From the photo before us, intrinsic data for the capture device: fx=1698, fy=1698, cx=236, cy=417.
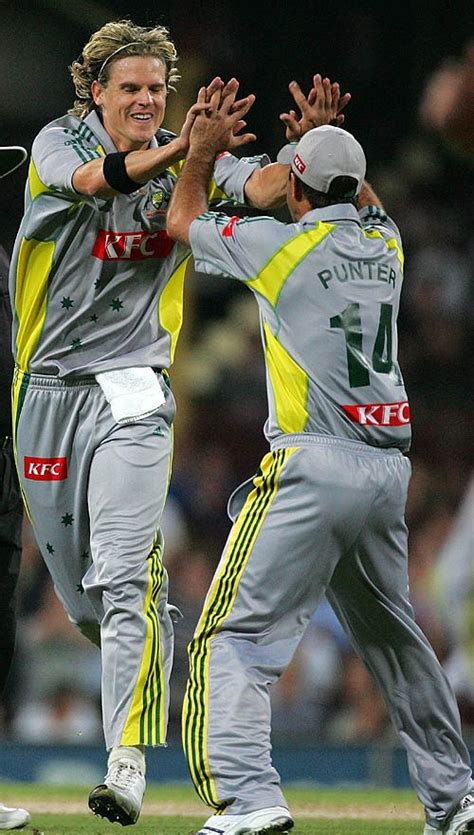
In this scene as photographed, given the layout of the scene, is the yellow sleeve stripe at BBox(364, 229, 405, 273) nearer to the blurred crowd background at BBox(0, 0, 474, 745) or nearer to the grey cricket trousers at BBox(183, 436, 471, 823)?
the grey cricket trousers at BBox(183, 436, 471, 823)

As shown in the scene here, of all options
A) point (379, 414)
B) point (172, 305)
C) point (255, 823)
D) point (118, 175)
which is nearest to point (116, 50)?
point (118, 175)

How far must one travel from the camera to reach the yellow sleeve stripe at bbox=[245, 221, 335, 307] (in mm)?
4758

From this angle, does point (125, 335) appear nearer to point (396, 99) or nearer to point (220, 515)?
point (220, 515)

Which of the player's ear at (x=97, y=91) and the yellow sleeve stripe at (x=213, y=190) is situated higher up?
the player's ear at (x=97, y=91)

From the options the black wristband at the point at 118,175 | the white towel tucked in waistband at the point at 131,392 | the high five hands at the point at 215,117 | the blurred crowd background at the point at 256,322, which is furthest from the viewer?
the blurred crowd background at the point at 256,322

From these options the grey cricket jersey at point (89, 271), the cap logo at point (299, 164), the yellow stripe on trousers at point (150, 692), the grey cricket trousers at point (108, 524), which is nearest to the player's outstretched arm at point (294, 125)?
the grey cricket jersey at point (89, 271)

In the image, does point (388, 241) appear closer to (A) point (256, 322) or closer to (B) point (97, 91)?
(B) point (97, 91)

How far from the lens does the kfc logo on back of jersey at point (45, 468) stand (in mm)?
5758

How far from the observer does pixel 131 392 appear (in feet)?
18.6

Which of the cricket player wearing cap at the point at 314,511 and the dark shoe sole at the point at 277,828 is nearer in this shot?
the dark shoe sole at the point at 277,828

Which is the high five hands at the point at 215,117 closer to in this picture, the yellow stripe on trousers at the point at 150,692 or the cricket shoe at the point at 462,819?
the yellow stripe on trousers at the point at 150,692

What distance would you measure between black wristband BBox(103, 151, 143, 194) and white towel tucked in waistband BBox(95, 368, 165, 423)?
0.70 metres

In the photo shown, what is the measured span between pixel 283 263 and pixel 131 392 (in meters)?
1.08

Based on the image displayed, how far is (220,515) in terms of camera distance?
37.8ft
